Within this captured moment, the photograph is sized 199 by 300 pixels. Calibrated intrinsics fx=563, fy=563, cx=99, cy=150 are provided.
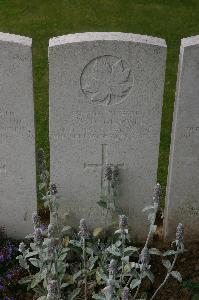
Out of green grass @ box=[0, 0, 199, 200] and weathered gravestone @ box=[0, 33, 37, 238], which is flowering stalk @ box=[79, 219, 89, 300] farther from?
green grass @ box=[0, 0, 199, 200]

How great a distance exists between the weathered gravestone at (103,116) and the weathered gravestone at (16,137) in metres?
0.20

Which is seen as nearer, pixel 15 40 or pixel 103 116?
pixel 15 40

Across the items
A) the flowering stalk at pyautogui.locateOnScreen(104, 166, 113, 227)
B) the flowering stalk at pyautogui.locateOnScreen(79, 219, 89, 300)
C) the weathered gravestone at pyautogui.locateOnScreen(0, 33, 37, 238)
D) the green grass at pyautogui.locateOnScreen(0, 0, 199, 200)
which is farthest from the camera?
the green grass at pyautogui.locateOnScreen(0, 0, 199, 200)

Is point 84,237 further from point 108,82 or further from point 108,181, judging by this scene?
point 108,82

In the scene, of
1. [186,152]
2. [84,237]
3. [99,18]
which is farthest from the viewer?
[99,18]

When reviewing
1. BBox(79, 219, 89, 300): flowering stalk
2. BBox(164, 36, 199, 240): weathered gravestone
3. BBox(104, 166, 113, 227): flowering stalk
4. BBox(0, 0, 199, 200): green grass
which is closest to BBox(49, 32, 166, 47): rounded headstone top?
BBox(164, 36, 199, 240): weathered gravestone

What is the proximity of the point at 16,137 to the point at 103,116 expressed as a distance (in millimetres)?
789

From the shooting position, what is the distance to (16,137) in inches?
194

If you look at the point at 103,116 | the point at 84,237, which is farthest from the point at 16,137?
the point at 84,237

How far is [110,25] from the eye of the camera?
959 centimetres

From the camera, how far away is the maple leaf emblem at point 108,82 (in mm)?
4582

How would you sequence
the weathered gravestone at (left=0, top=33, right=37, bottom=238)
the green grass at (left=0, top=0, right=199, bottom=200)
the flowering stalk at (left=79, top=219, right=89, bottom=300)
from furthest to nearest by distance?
the green grass at (left=0, top=0, right=199, bottom=200), the weathered gravestone at (left=0, top=33, right=37, bottom=238), the flowering stalk at (left=79, top=219, right=89, bottom=300)

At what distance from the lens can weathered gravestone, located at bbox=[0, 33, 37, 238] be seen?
4527mm

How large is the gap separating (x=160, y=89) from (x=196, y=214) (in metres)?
1.41
